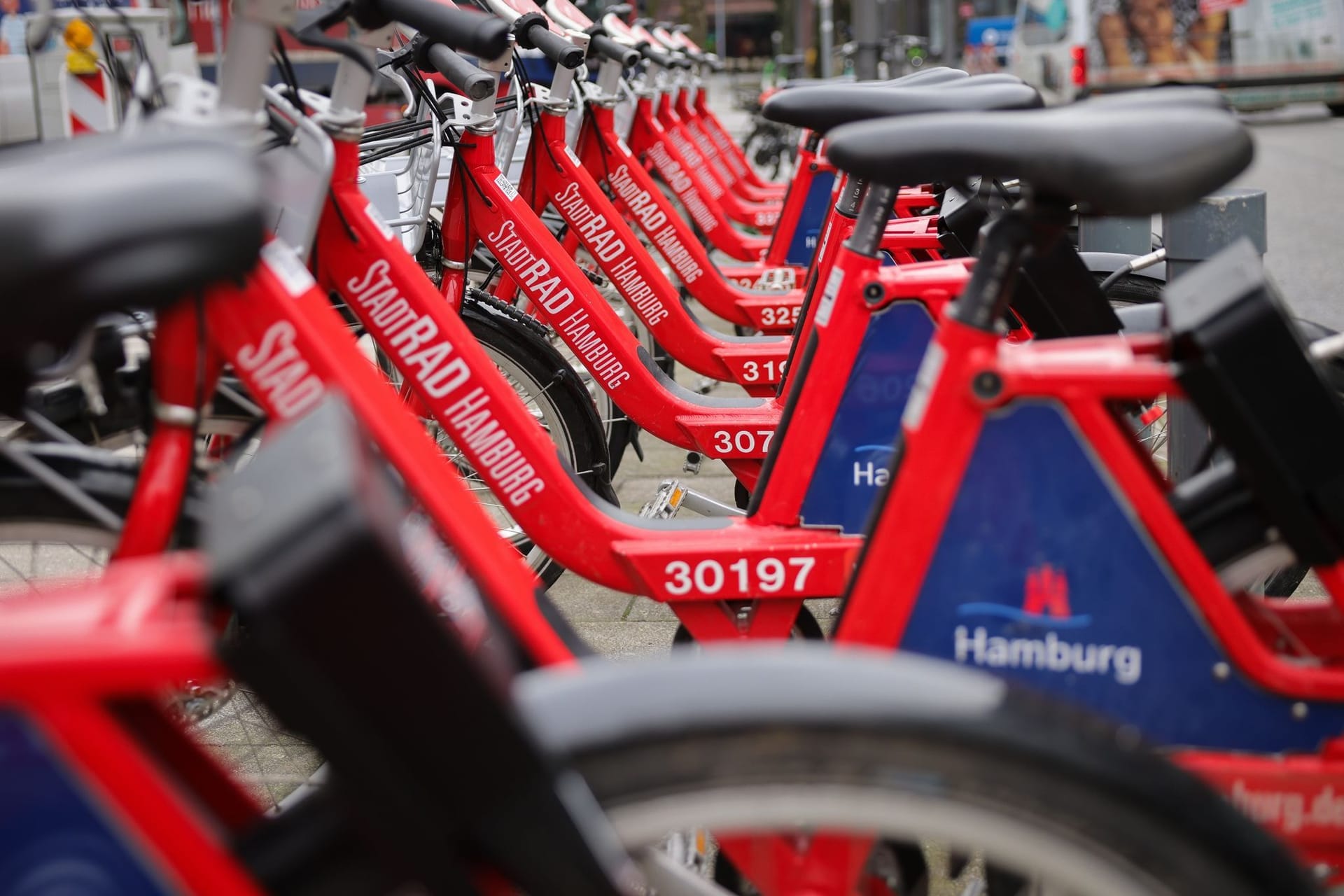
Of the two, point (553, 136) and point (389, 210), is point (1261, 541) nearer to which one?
point (389, 210)

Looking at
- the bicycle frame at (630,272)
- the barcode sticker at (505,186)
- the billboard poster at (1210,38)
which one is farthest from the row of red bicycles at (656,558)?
the billboard poster at (1210,38)

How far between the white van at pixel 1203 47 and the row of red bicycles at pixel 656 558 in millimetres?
16123

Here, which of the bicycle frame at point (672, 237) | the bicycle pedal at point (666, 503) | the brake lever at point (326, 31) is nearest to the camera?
the brake lever at point (326, 31)

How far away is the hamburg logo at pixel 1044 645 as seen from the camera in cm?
171

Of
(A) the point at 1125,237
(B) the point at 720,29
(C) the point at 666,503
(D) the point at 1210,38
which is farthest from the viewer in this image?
(B) the point at 720,29

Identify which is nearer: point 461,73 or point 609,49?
point 461,73

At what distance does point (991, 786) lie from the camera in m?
1.16

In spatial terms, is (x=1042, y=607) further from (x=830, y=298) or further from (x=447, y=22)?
(x=447, y=22)

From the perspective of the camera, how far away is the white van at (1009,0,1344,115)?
1766 cm

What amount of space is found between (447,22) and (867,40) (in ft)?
23.0

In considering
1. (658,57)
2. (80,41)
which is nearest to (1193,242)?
(80,41)

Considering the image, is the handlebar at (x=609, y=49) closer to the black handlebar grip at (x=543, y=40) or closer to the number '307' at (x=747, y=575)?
the black handlebar grip at (x=543, y=40)

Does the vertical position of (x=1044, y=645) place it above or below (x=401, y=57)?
below

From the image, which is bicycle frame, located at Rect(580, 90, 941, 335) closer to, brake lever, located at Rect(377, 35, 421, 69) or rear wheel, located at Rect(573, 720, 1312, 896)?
brake lever, located at Rect(377, 35, 421, 69)
